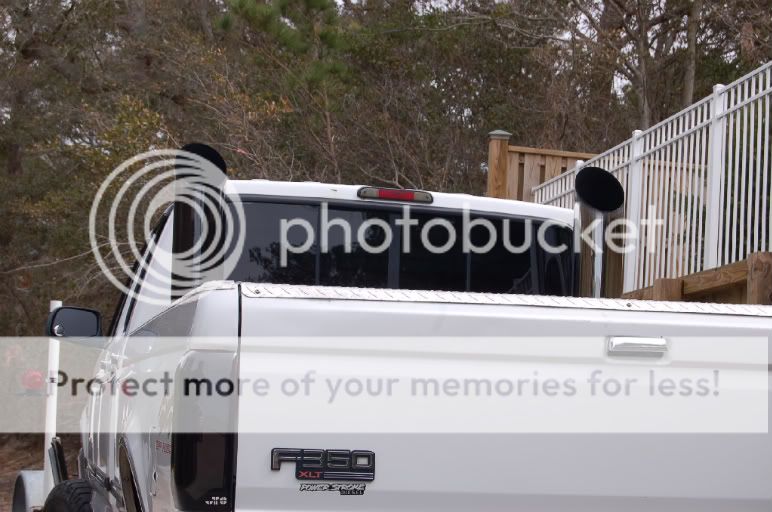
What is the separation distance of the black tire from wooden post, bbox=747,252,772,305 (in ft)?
13.2

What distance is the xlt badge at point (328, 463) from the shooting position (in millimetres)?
2736

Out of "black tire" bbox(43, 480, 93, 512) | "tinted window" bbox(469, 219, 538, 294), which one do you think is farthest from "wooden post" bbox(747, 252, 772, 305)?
"black tire" bbox(43, 480, 93, 512)

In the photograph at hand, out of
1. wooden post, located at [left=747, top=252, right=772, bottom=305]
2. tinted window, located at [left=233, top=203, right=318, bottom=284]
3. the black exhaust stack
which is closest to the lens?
the black exhaust stack

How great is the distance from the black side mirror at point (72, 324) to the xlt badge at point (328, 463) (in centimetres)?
238

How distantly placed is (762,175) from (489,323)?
5.26m

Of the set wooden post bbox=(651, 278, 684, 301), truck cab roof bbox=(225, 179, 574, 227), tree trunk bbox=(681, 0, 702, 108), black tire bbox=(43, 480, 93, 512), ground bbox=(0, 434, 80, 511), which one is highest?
tree trunk bbox=(681, 0, 702, 108)

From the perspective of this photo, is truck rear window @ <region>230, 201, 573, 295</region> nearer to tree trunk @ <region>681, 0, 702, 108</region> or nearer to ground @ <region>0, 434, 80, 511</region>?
tree trunk @ <region>681, 0, 702, 108</region>

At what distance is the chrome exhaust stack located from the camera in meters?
4.80

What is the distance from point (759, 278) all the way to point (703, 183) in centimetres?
174

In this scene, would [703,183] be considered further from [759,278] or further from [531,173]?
[531,173]

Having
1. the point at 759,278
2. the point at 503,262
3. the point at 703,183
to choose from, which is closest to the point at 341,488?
the point at 503,262

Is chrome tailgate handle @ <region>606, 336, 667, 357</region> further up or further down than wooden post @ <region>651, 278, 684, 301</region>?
further down

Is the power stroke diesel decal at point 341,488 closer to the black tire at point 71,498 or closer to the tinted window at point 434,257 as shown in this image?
the black tire at point 71,498

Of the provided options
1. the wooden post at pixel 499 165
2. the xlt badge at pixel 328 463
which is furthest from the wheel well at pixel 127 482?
the wooden post at pixel 499 165
